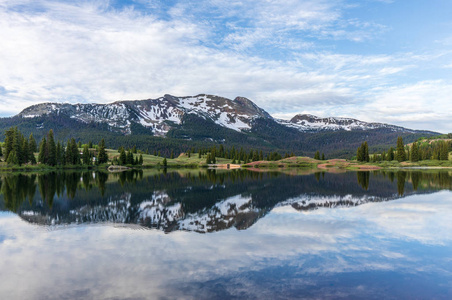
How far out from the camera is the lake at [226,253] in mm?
11430

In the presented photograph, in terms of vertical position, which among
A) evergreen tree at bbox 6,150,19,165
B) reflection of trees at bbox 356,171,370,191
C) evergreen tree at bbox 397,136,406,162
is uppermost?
evergreen tree at bbox 397,136,406,162

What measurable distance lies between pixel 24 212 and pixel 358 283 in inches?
1085

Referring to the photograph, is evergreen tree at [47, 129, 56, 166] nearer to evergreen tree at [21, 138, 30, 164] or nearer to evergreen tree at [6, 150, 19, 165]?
evergreen tree at [21, 138, 30, 164]

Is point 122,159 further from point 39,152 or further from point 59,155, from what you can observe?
point 39,152

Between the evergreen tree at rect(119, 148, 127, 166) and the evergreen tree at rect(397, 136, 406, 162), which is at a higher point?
the evergreen tree at rect(397, 136, 406, 162)

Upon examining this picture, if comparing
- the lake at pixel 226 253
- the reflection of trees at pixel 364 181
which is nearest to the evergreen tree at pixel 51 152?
the lake at pixel 226 253

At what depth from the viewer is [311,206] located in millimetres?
30656

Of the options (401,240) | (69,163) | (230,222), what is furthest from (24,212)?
(69,163)

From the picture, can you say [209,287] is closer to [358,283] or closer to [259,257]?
[259,257]

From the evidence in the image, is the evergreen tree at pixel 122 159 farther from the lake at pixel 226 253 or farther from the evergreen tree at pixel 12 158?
the lake at pixel 226 253

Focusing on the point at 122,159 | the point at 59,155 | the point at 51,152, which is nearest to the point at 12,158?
the point at 51,152

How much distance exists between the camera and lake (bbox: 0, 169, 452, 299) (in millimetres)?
11430

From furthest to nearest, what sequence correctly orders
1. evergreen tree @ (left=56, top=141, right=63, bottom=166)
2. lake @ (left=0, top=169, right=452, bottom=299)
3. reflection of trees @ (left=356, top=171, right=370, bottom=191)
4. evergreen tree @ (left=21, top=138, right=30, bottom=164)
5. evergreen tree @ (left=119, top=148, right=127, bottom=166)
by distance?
evergreen tree @ (left=119, top=148, right=127, bottom=166)
evergreen tree @ (left=56, top=141, right=63, bottom=166)
evergreen tree @ (left=21, top=138, right=30, bottom=164)
reflection of trees @ (left=356, top=171, right=370, bottom=191)
lake @ (left=0, top=169, right=452, bottom=299)

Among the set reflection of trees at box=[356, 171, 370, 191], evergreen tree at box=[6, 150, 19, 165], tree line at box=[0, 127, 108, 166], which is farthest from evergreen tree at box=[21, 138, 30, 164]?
reflection of trees at box=[356, 171, 370, 191]
